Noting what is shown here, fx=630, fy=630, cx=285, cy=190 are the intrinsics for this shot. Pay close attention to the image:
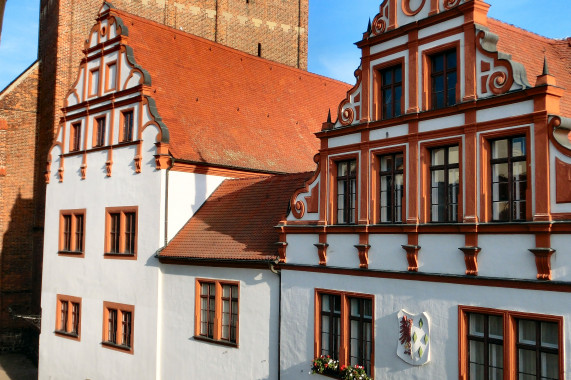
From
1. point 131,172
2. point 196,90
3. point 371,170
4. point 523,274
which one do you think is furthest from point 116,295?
point 523,274

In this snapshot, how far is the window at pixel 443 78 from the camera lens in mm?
11453

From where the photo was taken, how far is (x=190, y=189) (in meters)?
18.1

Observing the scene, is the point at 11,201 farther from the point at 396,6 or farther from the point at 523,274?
the point at 523,274

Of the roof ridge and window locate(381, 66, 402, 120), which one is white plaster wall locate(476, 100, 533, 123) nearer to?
window locate(381, 66, 402, 120)

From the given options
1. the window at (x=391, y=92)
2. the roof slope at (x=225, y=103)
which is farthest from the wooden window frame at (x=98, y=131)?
the window at (x=391, y=92)

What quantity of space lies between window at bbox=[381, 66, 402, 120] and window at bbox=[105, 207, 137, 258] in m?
8.79

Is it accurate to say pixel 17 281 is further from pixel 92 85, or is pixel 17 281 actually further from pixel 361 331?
pixel 361 331

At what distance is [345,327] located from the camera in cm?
1277

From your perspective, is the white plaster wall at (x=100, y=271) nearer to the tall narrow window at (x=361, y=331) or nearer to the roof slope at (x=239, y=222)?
the roof slope at (x=239, y=222)

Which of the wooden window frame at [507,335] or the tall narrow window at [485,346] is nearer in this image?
the wooden window frame at [507,335]

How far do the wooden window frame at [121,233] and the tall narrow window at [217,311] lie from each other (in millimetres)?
3012

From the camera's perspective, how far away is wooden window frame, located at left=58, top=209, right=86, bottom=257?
20266 millimetres

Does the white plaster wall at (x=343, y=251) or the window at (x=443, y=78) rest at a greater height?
the window at (x=443, y=78)

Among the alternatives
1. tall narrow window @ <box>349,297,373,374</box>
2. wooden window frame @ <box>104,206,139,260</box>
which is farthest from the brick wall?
tall narrow window @ <box>349,297,373,374</box>
